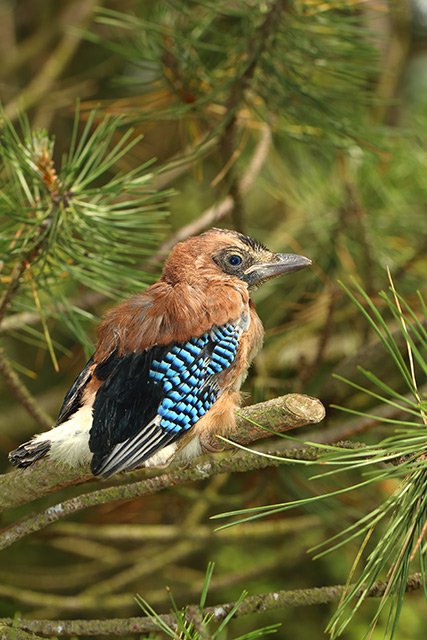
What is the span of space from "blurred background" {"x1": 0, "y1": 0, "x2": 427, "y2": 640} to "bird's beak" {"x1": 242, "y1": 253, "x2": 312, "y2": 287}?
0.25m

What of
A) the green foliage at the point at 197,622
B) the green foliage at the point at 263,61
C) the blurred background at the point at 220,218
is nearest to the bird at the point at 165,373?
the blurred background at the point at 220,218

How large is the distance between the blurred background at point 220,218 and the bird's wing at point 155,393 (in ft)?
0.69

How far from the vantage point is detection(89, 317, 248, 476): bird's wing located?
1.88 metres

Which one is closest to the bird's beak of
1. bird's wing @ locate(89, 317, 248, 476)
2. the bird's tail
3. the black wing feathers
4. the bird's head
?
the bird's head

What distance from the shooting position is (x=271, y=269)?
227cm

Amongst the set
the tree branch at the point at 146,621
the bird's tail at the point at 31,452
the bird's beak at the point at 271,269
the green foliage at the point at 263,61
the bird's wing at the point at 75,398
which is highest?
the green foliage at the point at 263,61

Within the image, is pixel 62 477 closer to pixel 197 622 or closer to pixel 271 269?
pixel 197 622

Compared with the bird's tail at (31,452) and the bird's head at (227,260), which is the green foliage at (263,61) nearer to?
the bird's head at (227,260)

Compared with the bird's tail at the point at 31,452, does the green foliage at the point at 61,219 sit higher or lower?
higher

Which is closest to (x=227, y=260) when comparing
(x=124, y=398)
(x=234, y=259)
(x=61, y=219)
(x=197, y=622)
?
(x=234, y=259)

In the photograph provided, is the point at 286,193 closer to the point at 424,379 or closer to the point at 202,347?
the point at 424,379

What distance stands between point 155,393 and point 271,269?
459 millimetres

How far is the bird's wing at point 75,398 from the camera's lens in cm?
204

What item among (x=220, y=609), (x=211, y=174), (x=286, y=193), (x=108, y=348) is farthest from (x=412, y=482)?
(x=211, y=174)
